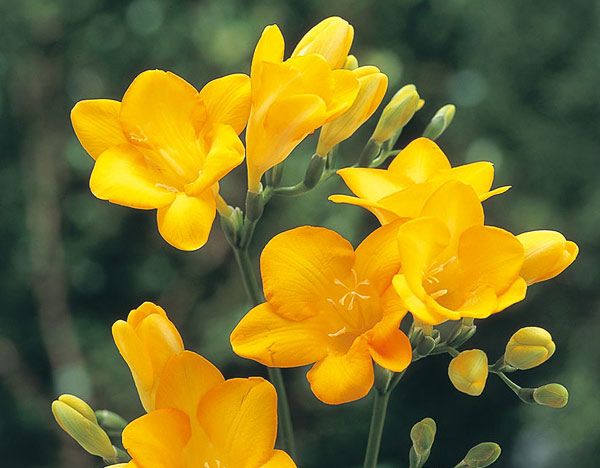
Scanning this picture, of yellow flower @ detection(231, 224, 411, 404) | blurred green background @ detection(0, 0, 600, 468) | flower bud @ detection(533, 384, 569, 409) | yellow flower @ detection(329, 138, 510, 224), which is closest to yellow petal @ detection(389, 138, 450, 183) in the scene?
yellow flower @ detection(329, 138, 510, 224)

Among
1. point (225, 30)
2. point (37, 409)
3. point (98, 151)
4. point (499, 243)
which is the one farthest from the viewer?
point (37, 409)

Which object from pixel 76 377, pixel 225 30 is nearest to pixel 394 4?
pixel 225 30

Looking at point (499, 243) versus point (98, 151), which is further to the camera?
point (98, 151)

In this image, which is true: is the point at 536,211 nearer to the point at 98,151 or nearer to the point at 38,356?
the point at 38,356

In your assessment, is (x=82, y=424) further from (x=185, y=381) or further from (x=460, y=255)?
(x=460, y=255)

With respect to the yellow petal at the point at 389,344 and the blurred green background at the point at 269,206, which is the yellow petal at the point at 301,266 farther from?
the blurred green background at the point at 269,206

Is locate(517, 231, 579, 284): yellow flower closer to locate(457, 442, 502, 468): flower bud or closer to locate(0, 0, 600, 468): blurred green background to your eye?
locate(457, 442, 502, 468): flower bud
